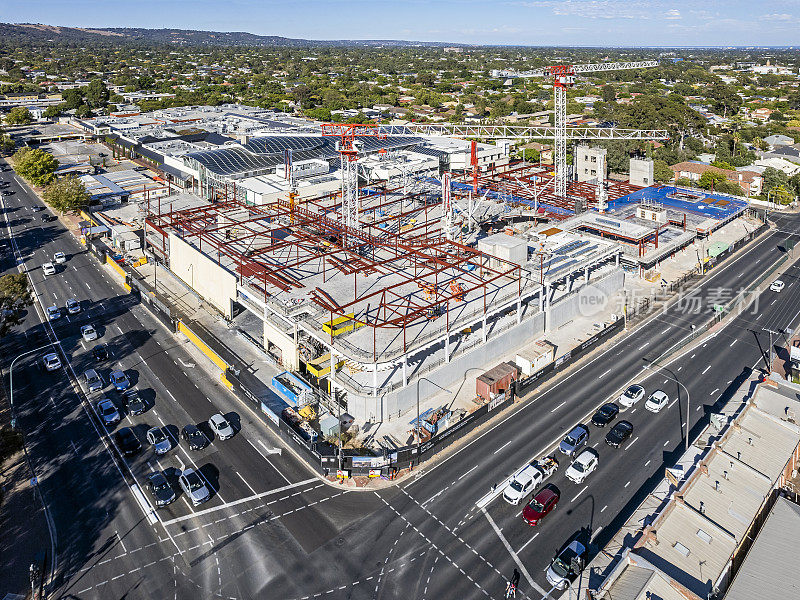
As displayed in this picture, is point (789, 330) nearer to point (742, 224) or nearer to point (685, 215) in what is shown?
point (685, 215)

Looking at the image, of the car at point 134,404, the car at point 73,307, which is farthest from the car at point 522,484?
the car at point 73,307

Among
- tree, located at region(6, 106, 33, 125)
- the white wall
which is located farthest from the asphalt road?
tree, located at region(6, 106, 33, 125)

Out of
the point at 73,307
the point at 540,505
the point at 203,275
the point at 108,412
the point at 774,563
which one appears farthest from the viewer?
the point at 73,307

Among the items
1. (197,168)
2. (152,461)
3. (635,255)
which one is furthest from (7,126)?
(635,255)

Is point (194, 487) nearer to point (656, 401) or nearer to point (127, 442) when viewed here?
point (127, 442)

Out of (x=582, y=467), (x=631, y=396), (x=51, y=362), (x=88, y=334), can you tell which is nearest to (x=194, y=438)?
(x=51, y=362)

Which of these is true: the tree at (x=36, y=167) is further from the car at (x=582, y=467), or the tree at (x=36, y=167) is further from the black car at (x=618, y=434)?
the black car at (x=618, y=434)
